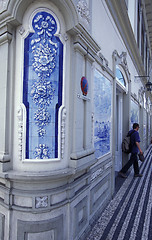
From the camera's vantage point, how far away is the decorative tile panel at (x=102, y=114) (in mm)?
3070

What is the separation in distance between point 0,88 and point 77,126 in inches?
44.8

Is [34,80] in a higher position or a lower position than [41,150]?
higher

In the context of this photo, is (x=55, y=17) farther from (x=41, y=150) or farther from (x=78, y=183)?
(x=78, y=183)

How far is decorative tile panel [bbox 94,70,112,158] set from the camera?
3.07m

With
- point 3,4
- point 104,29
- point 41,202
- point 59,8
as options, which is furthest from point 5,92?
point 104,29

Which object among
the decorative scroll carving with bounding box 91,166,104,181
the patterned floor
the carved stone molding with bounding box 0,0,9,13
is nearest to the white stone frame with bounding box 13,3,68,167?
the carved stone molding with bounding box 0,0,9,13

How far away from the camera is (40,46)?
1941 millimetres

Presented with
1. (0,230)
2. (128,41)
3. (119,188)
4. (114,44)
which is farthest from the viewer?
(128,41)

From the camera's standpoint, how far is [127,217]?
10.4ft

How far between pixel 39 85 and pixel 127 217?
10.0 ft

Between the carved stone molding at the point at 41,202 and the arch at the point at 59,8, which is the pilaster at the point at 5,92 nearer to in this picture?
the arch at the point at 59,8

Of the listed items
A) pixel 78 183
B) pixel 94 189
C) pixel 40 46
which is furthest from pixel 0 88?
pixel 94 189

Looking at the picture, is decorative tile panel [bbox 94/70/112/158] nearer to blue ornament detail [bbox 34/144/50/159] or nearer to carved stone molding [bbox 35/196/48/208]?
blue ornament detail [bbox 34/144/50/159]

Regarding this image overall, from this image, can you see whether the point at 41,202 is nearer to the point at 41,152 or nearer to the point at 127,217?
the point at 41,152
